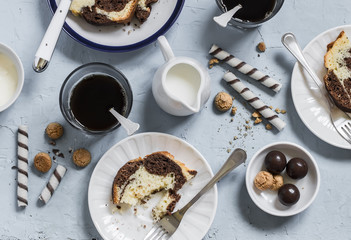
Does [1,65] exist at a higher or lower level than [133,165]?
higher

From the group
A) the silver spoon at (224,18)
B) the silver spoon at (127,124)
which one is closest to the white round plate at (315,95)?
the silver spoon at (224,18)

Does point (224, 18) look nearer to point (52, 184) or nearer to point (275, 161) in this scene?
point (275, 161)

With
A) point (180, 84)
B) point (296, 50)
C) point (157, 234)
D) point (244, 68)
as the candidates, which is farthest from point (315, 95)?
point (157, 234)

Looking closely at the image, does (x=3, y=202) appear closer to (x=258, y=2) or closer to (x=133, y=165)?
(x=133, y=165)

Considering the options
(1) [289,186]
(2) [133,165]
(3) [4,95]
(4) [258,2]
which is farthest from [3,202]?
(4) [258,2]

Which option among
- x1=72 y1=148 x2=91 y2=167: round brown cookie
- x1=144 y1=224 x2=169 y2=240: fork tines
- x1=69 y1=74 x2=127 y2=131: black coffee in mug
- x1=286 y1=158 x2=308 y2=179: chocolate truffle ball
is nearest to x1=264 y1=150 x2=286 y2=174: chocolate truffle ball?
x1=286 y1=158 x2=308 y2=179: chocolate truffle ball

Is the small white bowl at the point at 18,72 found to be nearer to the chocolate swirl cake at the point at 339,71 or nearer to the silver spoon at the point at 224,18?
the silver spoon at the point at 224,18

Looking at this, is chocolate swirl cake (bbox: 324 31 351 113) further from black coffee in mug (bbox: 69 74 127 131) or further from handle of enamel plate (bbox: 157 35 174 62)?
black coffee in mug (bbox: 69 74 127 131)
